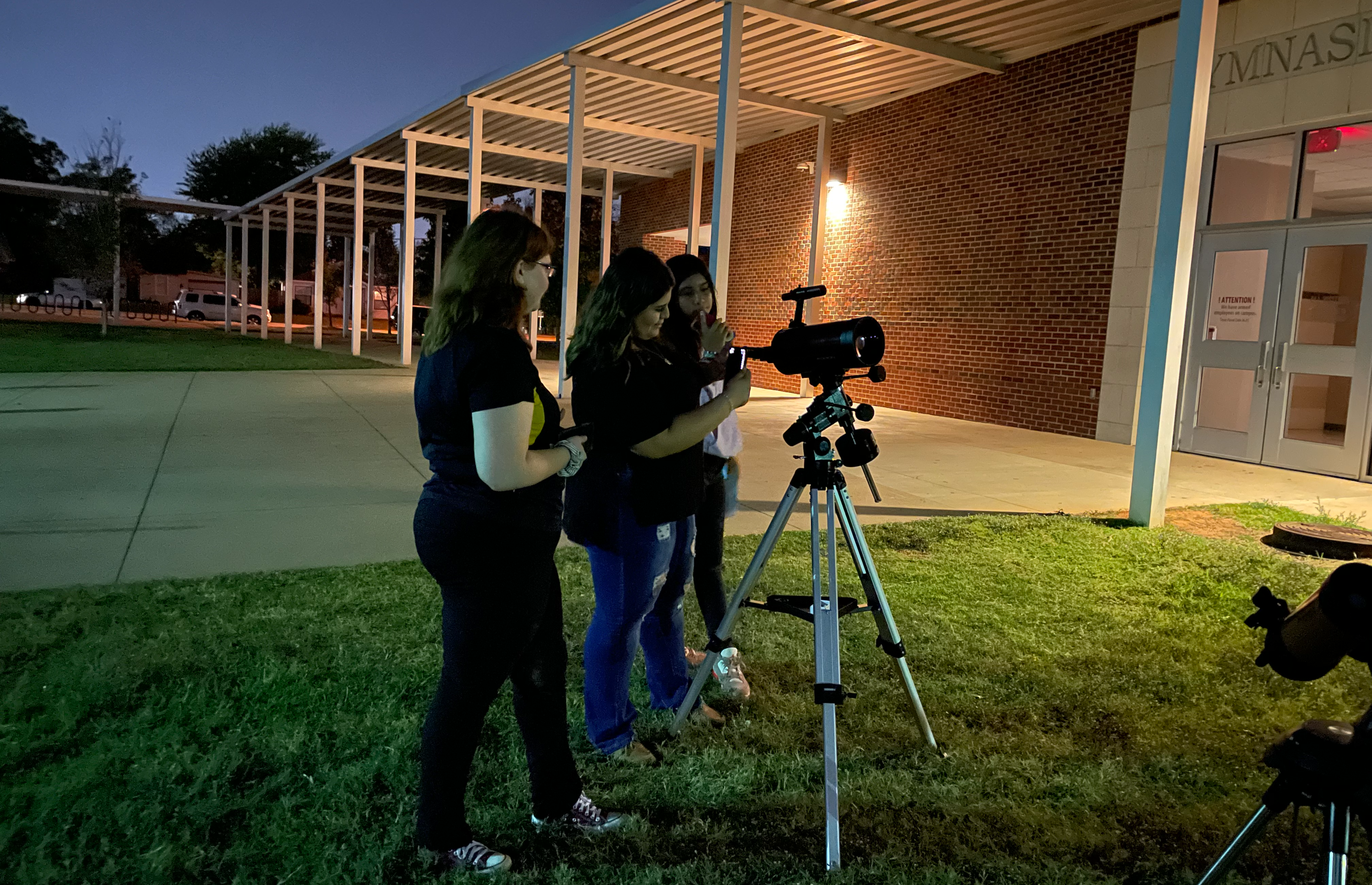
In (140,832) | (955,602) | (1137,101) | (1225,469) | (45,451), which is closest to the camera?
(140,832)

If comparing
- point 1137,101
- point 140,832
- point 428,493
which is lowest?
point 140,832

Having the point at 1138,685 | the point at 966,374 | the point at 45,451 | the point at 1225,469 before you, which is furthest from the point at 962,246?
the point at 45,451

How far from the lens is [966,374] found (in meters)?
12.5

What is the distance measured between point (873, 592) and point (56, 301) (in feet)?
187

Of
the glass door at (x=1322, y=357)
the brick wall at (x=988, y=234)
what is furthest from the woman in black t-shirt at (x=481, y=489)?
the brick wall at (x=988, y=234)

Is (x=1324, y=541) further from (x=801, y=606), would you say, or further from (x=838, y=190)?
(x=838, y=190)

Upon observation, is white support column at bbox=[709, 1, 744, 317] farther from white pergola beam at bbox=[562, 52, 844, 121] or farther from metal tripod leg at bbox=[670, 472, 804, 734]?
metal tripod leg at bbox=[670, 472, 804, 734]

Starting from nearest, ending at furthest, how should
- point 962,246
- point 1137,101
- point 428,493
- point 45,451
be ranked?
point 428,493 < point 45,451 < point 1137,101 < point 962,246

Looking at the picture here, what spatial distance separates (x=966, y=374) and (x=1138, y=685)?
30.6 feet

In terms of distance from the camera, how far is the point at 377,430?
375 inches

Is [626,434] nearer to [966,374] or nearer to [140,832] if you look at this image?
[140,832]

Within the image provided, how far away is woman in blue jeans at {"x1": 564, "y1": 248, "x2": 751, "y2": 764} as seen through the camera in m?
2.49

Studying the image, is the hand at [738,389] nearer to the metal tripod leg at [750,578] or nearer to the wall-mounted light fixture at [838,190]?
the metal tripod leg at [750,578]

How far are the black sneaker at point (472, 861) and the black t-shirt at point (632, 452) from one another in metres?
0.83
